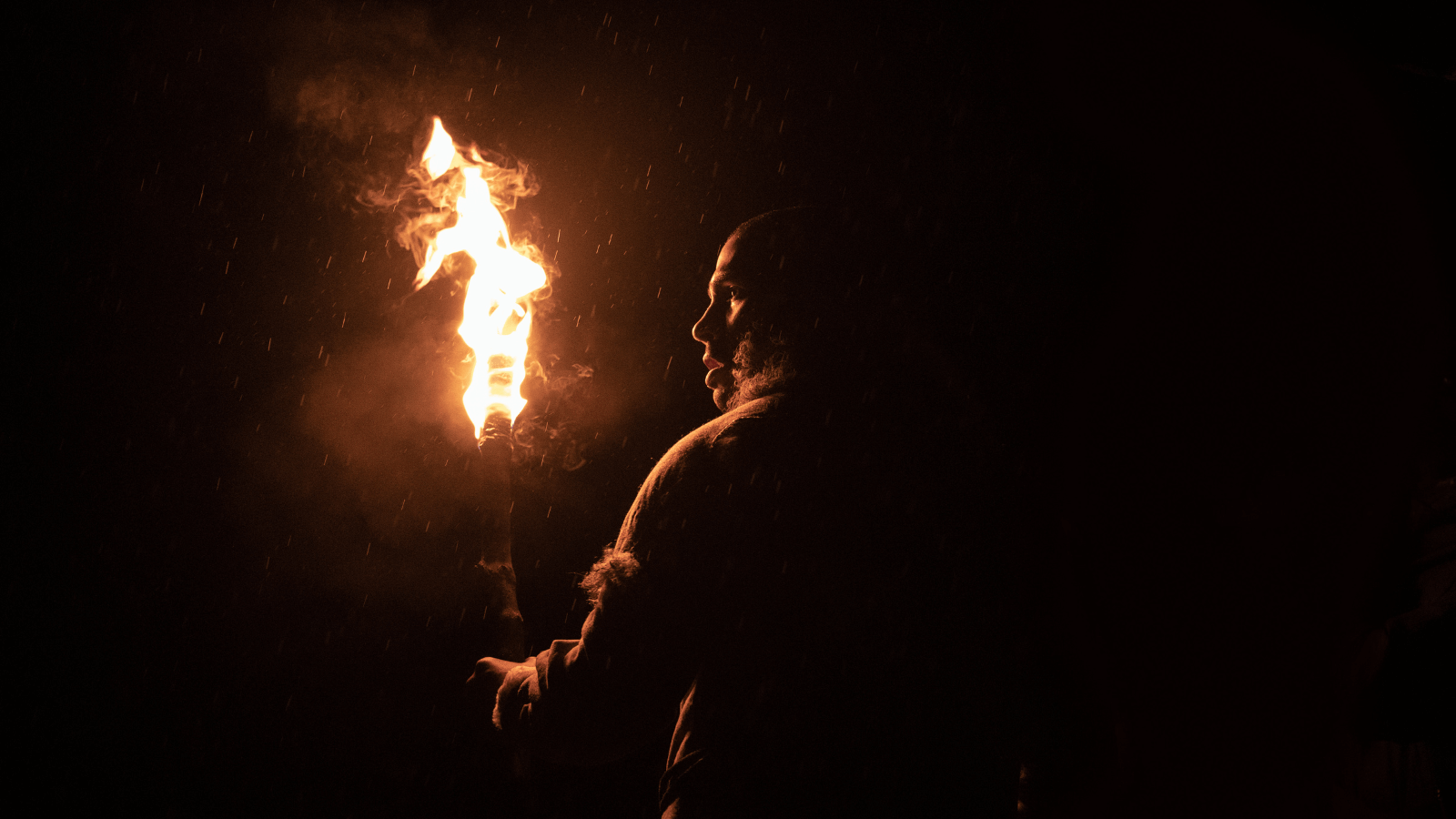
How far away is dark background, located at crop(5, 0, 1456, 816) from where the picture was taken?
254cm

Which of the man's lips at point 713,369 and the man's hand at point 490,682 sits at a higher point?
the man's lips at point 713,369

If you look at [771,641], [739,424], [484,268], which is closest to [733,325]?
[739,424]

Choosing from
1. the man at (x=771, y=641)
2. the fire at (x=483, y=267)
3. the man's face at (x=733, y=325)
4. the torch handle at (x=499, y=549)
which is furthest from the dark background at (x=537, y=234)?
the man at (x=771, y=641)

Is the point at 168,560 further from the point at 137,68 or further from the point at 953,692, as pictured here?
the point at 953,692

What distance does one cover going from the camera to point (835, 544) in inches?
67.7

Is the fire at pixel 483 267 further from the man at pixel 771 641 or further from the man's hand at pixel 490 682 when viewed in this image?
the man at pixel 771 641

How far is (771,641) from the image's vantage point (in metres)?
1.67

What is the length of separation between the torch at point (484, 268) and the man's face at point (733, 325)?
854 mm

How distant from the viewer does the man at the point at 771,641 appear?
1.60 m

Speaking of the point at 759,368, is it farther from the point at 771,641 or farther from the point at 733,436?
the point at 771,641

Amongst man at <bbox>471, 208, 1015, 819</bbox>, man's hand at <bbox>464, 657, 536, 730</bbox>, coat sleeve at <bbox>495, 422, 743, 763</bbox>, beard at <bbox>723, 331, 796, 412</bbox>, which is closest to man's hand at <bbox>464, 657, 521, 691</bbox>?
man's hand at <bbox>464, 657, 536, 730</bbox>

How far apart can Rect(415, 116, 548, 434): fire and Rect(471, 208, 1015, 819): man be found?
1.24m

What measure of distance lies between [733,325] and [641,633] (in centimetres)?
106

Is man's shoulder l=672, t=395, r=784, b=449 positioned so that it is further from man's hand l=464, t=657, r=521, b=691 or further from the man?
man's hand l=464, t=657, r=521, b=691
